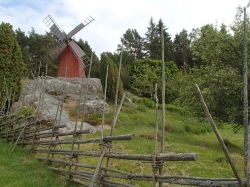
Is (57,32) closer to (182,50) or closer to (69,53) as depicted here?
(69,53)

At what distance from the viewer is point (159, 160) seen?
2.66 m

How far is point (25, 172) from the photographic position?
5.09 metres

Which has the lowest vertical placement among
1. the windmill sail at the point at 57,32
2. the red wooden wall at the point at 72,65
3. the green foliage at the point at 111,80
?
the green foliage at the point at 111,80

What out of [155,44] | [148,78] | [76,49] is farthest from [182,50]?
[76,49]

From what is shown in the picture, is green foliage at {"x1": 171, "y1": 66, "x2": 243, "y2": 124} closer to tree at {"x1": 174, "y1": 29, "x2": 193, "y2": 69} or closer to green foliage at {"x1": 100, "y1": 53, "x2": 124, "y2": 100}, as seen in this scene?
green foliage at {"x1": 100, "y1": 53, "x2": 124, "y2": 100}

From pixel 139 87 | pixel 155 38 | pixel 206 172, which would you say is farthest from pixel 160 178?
pixel 155 38

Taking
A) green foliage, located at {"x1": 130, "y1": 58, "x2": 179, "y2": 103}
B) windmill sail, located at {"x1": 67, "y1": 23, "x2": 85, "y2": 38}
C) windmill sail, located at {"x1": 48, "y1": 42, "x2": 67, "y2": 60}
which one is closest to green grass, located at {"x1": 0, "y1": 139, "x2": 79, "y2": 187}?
green foliage, located at {"x1": 130, "y1": 58, "x2": 179, "y2": 103}

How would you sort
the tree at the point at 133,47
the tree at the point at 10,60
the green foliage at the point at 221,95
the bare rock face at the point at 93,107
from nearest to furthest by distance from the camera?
the green foliage at the point at 221,95
the tree at the point at 10,60
the bare rock face at the point at 93,107
the tree at the point at 133,47

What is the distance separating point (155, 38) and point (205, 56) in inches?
765

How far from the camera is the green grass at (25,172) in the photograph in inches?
174

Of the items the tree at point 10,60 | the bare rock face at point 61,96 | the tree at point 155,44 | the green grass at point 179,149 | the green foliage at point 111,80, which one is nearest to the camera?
the green grass at point 179,149

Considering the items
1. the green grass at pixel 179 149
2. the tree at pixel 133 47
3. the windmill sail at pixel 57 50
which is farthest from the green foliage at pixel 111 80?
the tree at pixel 133 47

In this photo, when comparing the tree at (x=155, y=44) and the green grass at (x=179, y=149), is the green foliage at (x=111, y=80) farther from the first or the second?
the tree at (x=155, y=44)

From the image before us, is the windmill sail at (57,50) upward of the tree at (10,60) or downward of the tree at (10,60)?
upward
